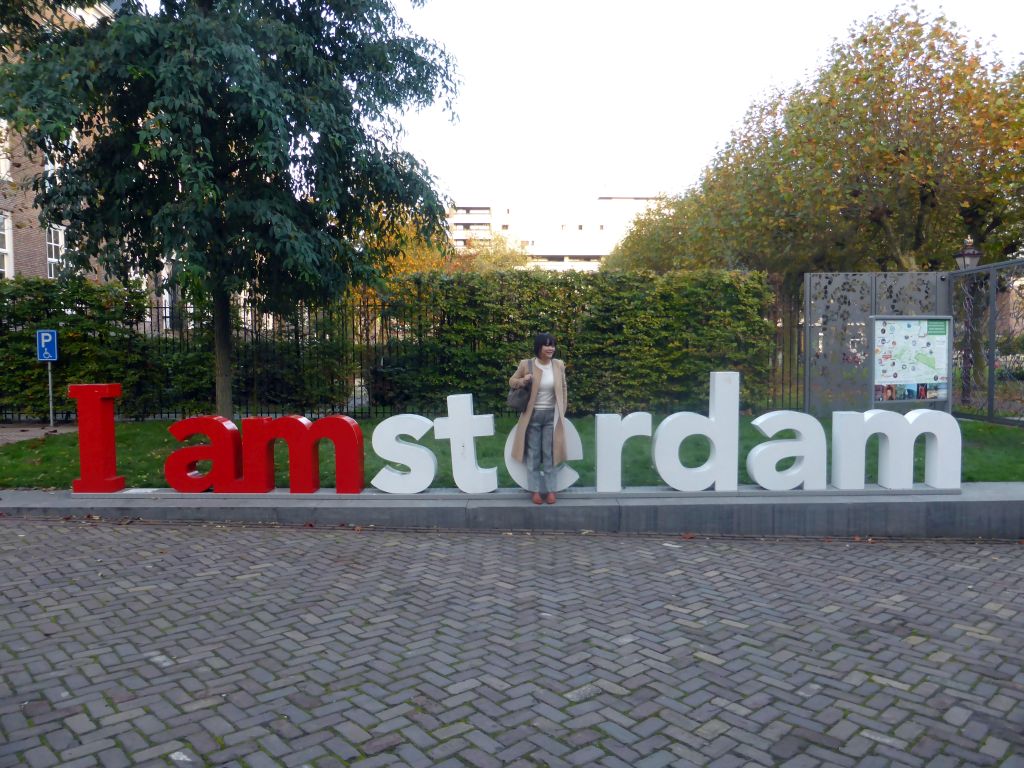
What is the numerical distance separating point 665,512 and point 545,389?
1.77m

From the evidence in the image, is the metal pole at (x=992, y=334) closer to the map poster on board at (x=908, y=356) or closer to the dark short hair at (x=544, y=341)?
the map poster on board at (x=908, y=356)

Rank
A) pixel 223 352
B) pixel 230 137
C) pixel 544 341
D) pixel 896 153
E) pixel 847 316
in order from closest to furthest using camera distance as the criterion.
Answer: pixel 544 341 < pixel 230 137 < pixel 223 352 < pixel 847 316 < pixel 896 153

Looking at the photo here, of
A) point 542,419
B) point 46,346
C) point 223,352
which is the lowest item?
point 542,419

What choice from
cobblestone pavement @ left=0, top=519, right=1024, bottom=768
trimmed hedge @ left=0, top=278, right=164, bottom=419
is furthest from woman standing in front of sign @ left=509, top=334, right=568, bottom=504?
trimmed hedge @ left=0, top=278, right=164, bottom=419

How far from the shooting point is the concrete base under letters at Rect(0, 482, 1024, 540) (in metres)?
7.96

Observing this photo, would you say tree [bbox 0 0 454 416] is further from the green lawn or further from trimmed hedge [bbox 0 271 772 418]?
trimmed hedge [bbox 0 271 772 418]

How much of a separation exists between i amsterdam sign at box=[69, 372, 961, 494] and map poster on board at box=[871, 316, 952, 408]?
6.71ft

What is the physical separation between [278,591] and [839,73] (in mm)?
16648

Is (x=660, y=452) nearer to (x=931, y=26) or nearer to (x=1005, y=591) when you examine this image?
(x=1005, y=591)

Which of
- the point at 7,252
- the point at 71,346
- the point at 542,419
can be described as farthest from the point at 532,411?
the point at 7,252

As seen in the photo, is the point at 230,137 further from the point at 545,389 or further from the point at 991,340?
the point at 991,340

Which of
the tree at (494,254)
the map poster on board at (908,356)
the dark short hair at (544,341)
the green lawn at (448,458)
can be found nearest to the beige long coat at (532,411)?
the dark short hair at (544,341)

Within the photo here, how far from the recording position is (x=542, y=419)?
8.27m

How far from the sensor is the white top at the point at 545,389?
823 centimetres
